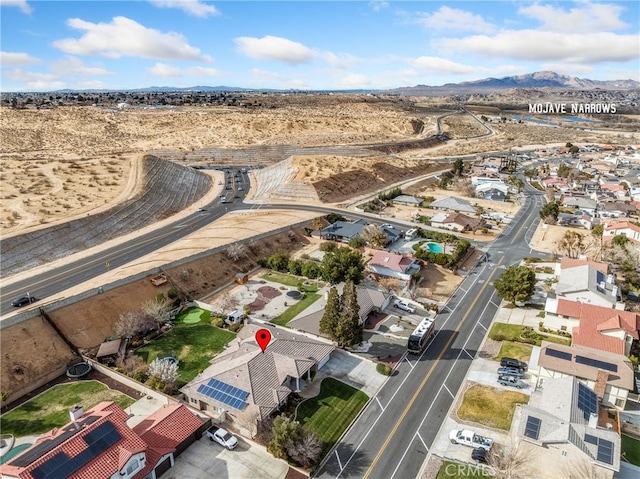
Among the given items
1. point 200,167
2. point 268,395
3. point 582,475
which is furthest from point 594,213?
point 200,167

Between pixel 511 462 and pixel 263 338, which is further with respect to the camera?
pixel 263 338

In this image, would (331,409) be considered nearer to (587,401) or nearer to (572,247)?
(587,401)

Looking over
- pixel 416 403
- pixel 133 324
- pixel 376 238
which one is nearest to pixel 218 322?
pixel 133 324

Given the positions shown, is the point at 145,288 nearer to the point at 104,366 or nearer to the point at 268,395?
the point at 104,366

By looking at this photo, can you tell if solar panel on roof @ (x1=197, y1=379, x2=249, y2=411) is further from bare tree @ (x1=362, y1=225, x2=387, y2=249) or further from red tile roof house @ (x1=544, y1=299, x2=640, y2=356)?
bare tree @ (x1=362, y1=225, x2=387, y2=249)

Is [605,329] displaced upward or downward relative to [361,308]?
upward

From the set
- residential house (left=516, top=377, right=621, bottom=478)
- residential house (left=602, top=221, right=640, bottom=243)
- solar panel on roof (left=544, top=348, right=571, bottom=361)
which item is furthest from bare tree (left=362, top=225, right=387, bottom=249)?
residential house (left=602, top=221, right=640, bottom=243)

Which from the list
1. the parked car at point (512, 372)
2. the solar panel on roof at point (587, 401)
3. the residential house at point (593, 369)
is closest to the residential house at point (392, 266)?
the parked car at point (512, 372)

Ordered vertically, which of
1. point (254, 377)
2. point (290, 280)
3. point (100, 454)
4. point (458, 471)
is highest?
point (290, 280)
